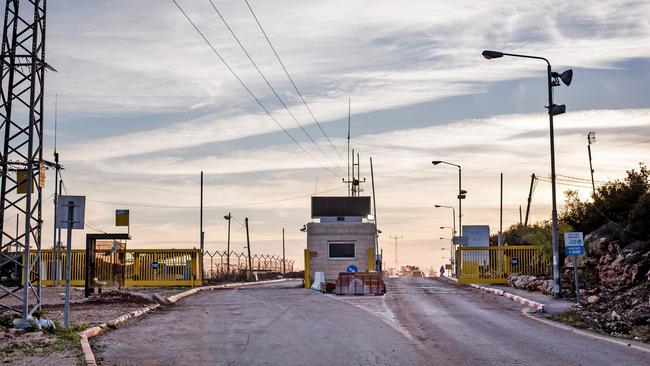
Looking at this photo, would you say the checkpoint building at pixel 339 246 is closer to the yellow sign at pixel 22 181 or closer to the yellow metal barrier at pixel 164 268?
the yellow metal barrier at pixel 164 268

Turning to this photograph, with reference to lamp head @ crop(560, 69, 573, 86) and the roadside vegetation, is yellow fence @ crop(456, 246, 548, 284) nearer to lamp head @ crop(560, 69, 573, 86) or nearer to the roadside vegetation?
the roadside vegetation

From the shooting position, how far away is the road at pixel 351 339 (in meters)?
13.2

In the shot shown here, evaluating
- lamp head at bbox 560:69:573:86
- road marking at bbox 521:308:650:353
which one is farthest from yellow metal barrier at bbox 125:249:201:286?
road marking at bbox 521:308:650:353

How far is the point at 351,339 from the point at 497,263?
102 feet

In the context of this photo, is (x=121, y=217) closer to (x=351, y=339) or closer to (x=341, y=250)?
(x=341, y=250)

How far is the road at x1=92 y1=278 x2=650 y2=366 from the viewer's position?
13219 mm

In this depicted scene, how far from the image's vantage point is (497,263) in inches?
1790

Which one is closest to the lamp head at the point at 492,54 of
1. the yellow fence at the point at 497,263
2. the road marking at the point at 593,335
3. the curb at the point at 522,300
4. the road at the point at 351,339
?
the curb at the point at 522,300

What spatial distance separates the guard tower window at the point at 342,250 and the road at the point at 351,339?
91.4ft

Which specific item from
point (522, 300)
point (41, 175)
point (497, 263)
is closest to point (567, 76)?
point (522, 300)

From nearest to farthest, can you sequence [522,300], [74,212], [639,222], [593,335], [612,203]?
[593,335] < [74,212] < [522,300] < [639,222] < [612,203]

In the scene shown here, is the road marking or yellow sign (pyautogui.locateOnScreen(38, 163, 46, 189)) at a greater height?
yellow sign (pyautogui.locateOnScreen(38, 163, 46, 189))

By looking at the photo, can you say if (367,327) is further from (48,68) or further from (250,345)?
(48,68)

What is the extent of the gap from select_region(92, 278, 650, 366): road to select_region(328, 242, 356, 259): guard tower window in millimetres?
27848
